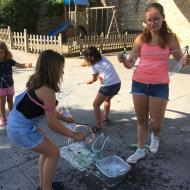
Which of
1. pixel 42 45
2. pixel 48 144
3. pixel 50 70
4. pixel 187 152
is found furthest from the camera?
pixel 42 45

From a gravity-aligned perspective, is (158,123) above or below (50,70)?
below

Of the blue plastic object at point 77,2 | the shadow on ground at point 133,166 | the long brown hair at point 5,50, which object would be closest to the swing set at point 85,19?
the blue plastic object at point 77,2

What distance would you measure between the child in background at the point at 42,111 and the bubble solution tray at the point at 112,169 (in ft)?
2.23

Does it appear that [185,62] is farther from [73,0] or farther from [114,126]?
[73,0]

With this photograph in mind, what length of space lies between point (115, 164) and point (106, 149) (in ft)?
1.91

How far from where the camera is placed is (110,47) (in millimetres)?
14320

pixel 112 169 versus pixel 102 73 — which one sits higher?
pixel 102 73

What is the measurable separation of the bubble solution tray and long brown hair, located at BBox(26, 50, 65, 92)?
121 cm

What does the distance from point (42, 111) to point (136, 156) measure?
5.23ft

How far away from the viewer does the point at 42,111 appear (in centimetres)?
292

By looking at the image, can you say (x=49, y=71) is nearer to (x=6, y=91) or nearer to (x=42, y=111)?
(x=42, y=111)

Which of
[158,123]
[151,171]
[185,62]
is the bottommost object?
[151,171]

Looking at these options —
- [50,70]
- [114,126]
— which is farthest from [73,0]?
[50,70]

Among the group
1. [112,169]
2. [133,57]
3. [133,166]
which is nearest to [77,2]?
[133,57]
